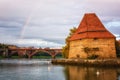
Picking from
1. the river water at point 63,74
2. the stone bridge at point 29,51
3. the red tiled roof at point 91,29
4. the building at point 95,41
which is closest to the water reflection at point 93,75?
the river water at point 63,74

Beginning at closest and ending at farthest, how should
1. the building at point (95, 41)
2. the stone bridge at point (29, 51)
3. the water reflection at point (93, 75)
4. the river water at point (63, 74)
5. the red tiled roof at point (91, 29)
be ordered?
1. the water reflection at point (93, 75)
2. the river water at point (63, 74)
3. the building at point (95, 41)
4. the red tiled roof at point (91, 29)
5. the stone bridge at point (29, 51)

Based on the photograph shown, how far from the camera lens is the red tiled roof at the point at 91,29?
48.9 m

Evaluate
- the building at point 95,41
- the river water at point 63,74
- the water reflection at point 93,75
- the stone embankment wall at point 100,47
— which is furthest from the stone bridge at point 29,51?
the water reflection at point 93,75

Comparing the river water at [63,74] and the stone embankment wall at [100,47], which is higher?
the stone embankment wall at [100,47]

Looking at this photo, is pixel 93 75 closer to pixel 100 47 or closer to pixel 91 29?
pixel 100 47

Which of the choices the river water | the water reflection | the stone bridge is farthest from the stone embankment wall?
the stone bridge

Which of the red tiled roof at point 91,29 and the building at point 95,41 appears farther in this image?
the red tiled roof at point 91,29

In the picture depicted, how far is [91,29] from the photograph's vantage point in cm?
4959

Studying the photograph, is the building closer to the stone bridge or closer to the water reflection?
the water reflection

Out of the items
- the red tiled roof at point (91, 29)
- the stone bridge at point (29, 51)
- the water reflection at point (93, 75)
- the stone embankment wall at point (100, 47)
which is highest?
the red tiled roof at point (91, 29)

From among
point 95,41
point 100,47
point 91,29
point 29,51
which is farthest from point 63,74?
point 29,51

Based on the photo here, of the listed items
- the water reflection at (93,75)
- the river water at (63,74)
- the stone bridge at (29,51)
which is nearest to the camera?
the water reflection at (93,75)

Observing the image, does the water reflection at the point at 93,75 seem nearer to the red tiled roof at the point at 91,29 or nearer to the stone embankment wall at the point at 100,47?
the stone embankment wall at the point at 100,47

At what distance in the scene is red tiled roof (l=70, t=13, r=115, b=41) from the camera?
48875mm
